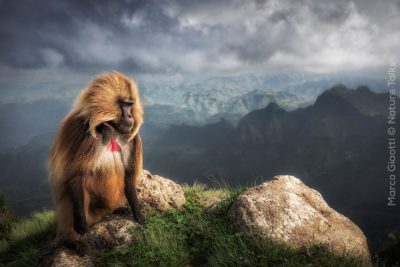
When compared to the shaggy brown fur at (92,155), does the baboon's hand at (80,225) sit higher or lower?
lower

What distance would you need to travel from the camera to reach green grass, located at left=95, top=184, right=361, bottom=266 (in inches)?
222

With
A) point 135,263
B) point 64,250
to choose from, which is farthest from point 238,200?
point 64,250

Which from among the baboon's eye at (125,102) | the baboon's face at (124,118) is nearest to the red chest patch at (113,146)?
the baboon's face at (124,118)

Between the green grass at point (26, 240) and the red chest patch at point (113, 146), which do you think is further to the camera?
the green grass at point (26, 240)

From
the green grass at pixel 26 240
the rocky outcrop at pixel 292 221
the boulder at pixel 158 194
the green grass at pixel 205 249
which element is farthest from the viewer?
the green grass at pixel 26 240

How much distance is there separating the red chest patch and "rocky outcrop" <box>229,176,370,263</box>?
8.06 ft

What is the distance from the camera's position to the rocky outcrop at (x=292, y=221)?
622 cm

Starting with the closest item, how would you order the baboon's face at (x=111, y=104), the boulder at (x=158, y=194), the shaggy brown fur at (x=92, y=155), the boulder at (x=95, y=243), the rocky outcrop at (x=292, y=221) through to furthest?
the baboon's face at (x=111, y=104) < the shaggy brown fur at (x=92, y=155) < the rocky outcrop at (x=292, y=221) < the boulder at (x=95, y=243) < the boulder at (x=158, y=194)

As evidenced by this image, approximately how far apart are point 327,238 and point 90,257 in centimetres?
427

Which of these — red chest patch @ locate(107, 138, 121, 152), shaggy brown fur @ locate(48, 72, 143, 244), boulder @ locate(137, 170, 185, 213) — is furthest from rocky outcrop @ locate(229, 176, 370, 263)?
red chest patch @ locate(107, 138, 121, 152)

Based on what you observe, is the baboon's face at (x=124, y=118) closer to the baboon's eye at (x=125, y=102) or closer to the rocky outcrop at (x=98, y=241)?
the baboon's eye at (x=125, y=102)

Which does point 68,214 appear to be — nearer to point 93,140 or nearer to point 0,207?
→ point 93,140

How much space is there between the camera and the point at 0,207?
60.5 ft

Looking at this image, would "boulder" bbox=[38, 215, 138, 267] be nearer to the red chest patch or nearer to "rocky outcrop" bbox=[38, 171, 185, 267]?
"rocky outcrop" bbox=[38, 171, 185, 267]
